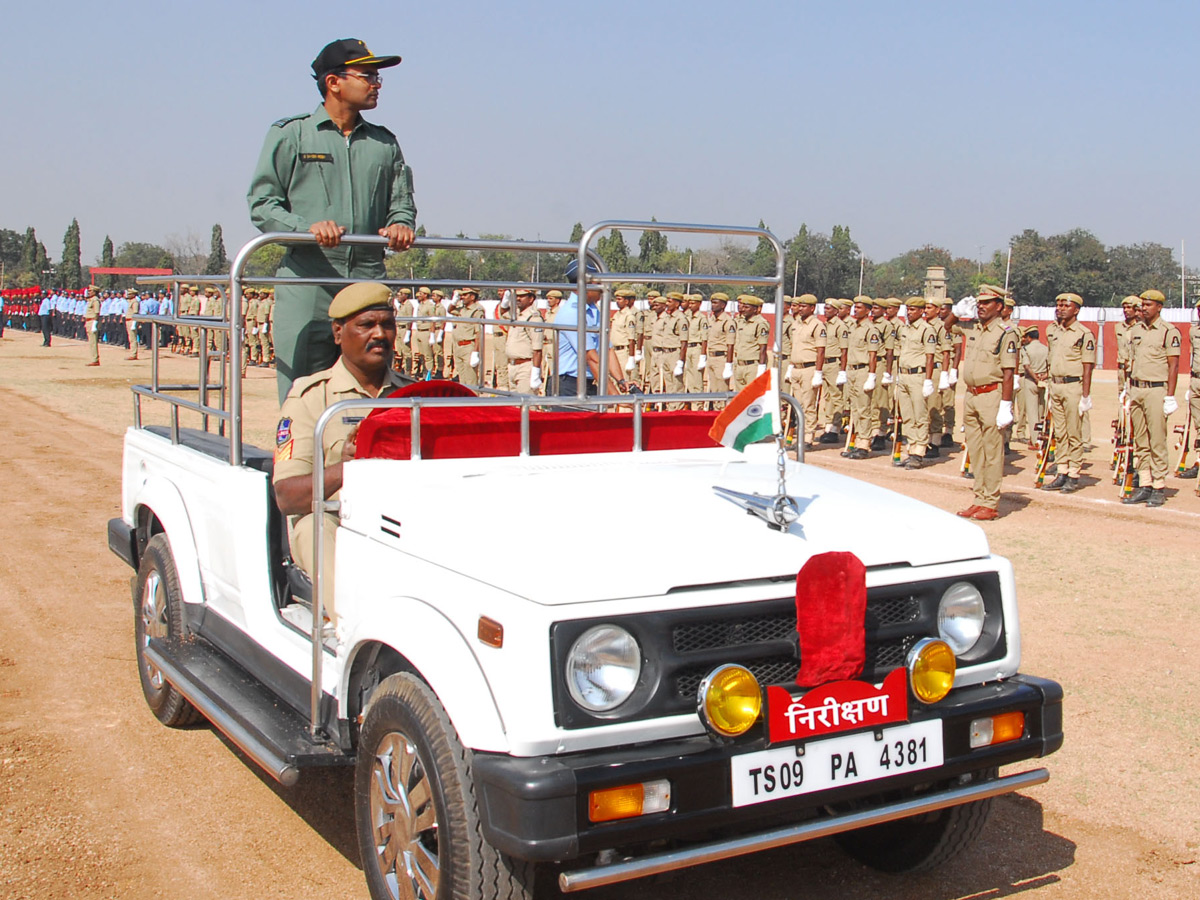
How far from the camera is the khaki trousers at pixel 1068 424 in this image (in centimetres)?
1348

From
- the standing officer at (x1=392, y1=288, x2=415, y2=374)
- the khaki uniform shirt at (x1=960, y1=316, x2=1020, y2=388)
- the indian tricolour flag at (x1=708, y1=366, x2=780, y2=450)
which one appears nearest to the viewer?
the indian tricolour flag at (x1=708, y1=366, x2=780, y2=450)

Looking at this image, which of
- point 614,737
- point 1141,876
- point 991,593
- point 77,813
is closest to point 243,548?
point 77,813

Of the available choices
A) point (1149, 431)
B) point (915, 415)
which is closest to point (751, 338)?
point (915, 415)

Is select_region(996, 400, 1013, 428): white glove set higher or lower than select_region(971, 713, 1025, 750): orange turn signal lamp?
higher

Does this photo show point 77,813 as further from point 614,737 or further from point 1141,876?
point 1141,876

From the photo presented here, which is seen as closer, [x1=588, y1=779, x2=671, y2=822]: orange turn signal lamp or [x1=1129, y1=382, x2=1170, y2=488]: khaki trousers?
[x1=588, y1=779, x2=671, y2=822]: orange turn signal lamp

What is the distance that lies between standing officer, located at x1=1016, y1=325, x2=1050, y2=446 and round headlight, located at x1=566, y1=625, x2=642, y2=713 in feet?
45.3

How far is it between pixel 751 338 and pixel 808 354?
46.6 inches

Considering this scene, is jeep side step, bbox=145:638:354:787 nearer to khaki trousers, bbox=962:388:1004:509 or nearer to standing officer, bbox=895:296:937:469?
khaki trousers, bbox=962:388:1004:509

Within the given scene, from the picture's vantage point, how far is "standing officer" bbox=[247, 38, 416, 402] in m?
5.29

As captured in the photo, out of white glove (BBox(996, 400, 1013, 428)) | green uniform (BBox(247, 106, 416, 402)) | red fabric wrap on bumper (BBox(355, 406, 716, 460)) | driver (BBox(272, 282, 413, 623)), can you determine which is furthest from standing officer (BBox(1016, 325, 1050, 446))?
driver (BBox(272, 282, 413, 623))

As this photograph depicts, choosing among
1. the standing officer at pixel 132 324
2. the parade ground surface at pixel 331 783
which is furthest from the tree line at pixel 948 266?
the parade ground surface at pixel 331 783

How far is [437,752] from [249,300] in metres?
28.3

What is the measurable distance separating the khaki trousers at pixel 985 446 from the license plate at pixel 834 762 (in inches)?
341
